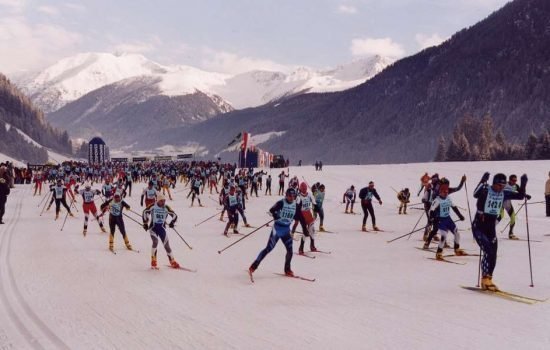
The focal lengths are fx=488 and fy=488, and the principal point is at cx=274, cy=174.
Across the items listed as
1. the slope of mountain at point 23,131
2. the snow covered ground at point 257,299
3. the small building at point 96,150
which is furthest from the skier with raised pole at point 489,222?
the slope of mountain at point 23,131

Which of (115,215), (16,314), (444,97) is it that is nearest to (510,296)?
(16,314)

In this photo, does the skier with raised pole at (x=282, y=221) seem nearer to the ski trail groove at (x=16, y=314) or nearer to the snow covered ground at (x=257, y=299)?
the snow covered ground at (x=257, y=299)

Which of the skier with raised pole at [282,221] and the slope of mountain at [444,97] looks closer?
the skier with raised pole at [282,221]

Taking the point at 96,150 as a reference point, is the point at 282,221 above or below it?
below

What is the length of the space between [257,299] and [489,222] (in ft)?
14.6

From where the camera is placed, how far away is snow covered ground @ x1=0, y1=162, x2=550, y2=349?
21.9 ft

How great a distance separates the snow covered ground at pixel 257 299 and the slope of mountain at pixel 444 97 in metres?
118

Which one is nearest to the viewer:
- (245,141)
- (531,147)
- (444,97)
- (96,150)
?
(245,141)

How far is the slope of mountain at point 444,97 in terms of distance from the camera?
438ft

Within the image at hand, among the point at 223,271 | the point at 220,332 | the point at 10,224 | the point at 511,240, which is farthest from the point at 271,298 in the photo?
the point at 10,224

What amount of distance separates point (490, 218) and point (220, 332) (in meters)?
5.32

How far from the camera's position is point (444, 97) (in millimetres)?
157250

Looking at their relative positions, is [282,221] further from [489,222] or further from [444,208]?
[444,208]

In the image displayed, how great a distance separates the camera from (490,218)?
29.3 feet
